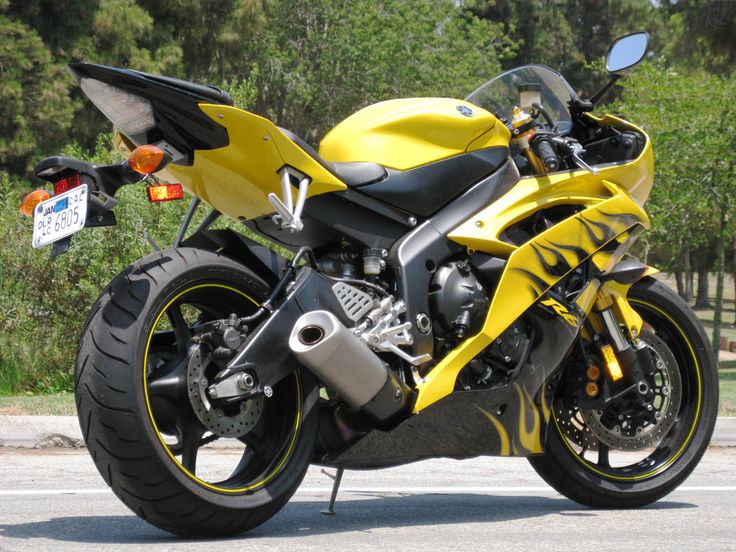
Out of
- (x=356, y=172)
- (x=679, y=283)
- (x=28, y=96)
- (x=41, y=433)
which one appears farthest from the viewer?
(x=679, y=283)

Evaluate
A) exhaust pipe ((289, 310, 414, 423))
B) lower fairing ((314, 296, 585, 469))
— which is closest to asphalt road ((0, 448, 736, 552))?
lower fairing ((314, 296, 585, 469))

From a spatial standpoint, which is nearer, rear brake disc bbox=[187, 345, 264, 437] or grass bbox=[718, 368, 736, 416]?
rear brake disc bbox=[187, 345, 264, 437]

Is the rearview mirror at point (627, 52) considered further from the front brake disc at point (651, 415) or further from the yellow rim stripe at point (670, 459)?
the front brake disc at point (651, 415)

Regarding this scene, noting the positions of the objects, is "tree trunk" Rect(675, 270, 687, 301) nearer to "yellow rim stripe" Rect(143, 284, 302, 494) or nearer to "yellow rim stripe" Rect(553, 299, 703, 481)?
"yellow rim stripe" Rect(553, 299, 703, 481)

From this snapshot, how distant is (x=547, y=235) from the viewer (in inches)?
208

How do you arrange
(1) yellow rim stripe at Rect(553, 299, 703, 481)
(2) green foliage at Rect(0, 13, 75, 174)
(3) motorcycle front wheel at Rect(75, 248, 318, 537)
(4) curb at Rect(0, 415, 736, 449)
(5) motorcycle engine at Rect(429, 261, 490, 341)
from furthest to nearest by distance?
(2) green foliage at Rect(0, 13, 75, 174)
(4) curb at Rect(0, 415, 736, 449)
(1) yellow rim stripe at Rect(553, 299, 703, 481)
(5) motorcycle engine at Rect(429, 261, 490, 341)
(3) motorcycle front wheel at Rect(75, 248, 318, 537)

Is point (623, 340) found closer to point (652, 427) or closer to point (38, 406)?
point (652, 427)

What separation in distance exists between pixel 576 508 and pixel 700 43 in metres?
17.5

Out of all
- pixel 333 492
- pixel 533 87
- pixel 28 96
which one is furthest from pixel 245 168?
pixel 28 96

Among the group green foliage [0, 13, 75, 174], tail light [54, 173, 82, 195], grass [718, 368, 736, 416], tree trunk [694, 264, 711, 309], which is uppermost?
tail light [54, 173, 82, 195]

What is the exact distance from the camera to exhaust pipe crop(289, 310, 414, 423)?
14.5ft

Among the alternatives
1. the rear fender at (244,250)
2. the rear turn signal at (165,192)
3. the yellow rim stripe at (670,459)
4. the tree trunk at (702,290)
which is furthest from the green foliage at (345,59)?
the rear turn signal at (165,192)

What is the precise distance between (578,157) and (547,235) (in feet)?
1.32

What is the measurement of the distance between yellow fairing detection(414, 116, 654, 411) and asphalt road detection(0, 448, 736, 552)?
0.60 m
